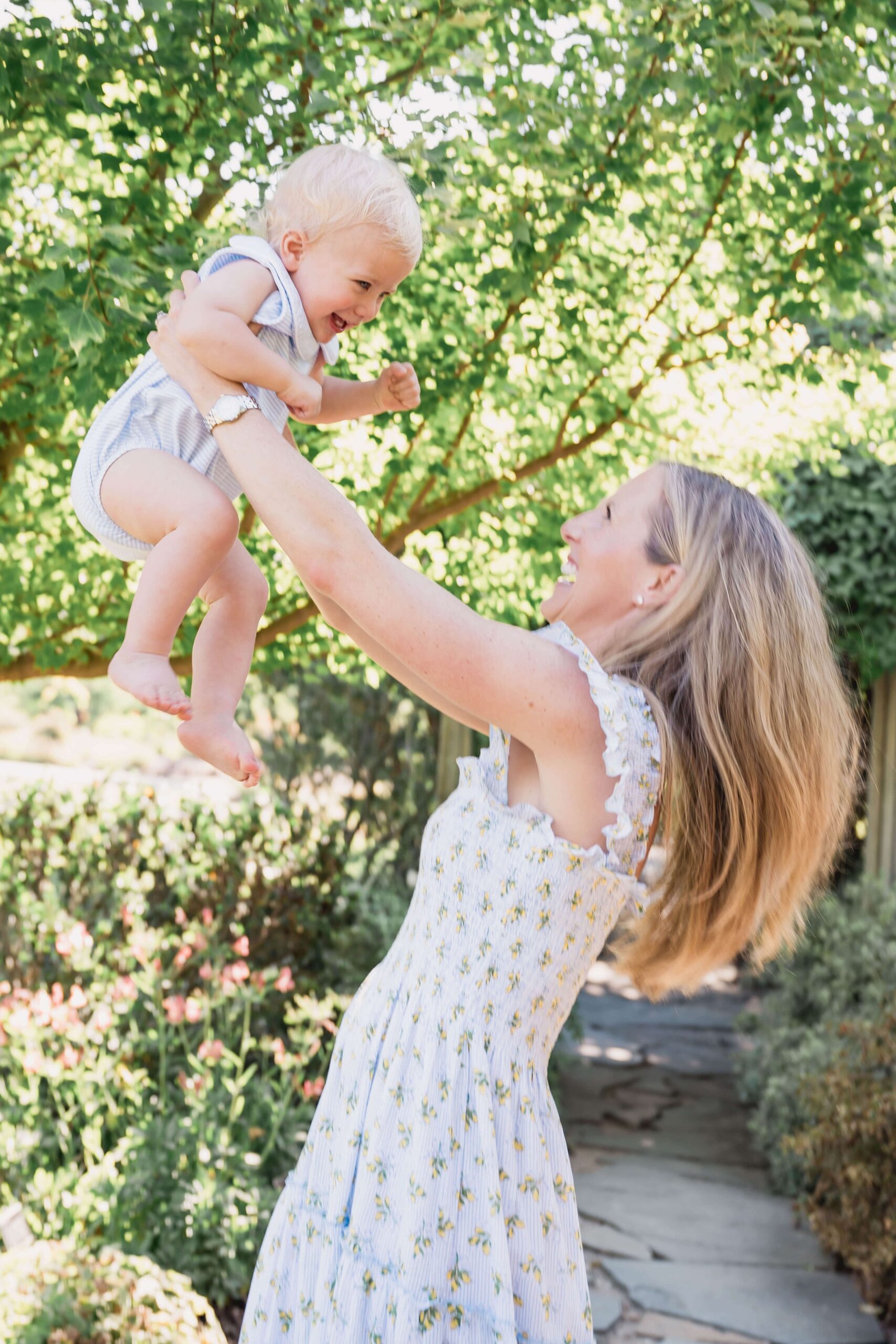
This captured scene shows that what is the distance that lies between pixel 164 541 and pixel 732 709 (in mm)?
756

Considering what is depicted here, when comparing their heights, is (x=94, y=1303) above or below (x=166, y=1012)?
below

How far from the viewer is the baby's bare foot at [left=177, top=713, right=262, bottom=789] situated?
160 cm

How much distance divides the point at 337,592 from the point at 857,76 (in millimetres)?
1558

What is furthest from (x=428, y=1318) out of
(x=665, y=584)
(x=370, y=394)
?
(x=370, y=394)

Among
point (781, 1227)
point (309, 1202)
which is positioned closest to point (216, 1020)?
point (781, 1227)

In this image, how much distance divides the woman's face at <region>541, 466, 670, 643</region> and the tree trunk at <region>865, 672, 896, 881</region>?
5.21 meters

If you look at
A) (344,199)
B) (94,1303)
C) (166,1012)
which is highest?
(344,199)

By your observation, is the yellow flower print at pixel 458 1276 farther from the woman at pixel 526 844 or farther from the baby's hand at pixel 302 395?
the baby's hand at pixel 302 395

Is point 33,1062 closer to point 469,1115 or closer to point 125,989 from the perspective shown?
point 125,989

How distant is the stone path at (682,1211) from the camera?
13.4 feet

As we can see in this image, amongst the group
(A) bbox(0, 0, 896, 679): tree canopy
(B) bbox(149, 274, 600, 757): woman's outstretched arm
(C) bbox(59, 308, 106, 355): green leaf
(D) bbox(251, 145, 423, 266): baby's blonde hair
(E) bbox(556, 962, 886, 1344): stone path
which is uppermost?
(A) bbox(0, 0, 896, 679): tree canopy

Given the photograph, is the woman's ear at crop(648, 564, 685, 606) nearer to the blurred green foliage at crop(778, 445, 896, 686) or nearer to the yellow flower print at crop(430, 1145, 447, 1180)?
the yellow flower print at crop(430, 1145, 447, 1180)

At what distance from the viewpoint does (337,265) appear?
1.59 m

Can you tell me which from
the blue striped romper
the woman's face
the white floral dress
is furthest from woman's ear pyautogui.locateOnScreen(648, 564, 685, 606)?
the blue striped romper
